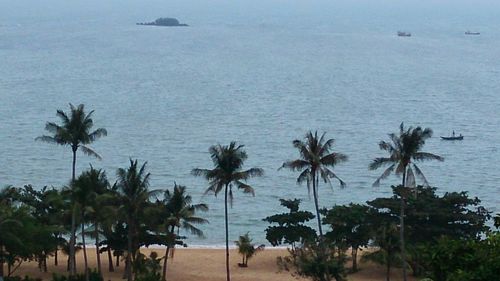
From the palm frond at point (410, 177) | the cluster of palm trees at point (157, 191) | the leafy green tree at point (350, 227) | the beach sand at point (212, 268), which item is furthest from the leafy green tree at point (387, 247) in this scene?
the palm frond at point (410, 177)

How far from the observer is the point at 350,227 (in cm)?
5525

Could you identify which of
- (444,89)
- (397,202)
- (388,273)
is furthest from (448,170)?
(444,89)

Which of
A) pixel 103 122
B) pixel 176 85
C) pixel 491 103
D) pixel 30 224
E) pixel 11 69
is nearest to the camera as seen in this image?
pixel 30 224

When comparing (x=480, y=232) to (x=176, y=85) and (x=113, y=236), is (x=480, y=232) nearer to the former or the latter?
(x=113, y=236)

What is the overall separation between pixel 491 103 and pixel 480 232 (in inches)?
3621

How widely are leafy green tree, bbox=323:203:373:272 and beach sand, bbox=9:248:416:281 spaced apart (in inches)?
62.5

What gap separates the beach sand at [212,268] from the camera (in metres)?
53.3

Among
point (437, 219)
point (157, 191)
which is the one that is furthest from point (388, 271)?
point (157, 191)

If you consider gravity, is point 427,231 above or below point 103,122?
below

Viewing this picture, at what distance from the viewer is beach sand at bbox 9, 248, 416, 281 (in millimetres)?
53344

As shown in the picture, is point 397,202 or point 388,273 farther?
point 397,202

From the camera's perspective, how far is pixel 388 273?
50.2 m

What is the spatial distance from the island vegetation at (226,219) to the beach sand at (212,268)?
0.55 metres

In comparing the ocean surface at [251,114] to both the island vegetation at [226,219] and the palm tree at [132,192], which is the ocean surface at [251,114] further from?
the palm tree at [132,192]
